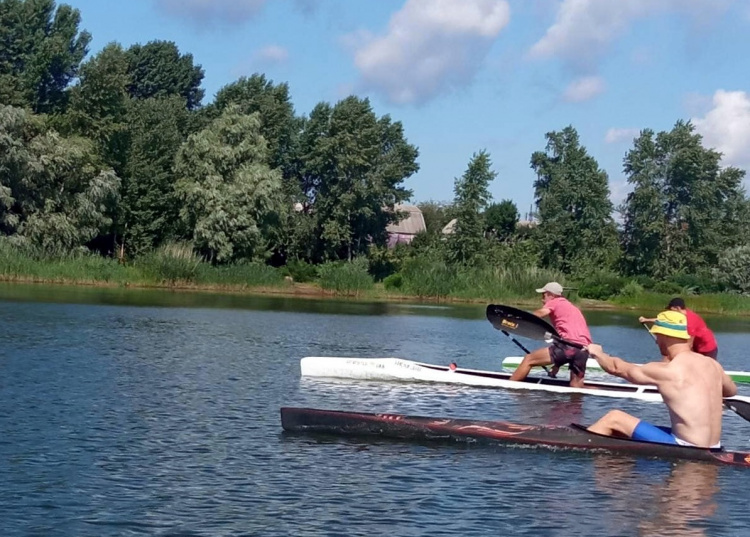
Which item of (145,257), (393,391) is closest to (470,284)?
(145,257)

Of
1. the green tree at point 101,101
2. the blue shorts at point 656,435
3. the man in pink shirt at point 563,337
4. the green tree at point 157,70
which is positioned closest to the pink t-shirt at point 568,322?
the man in pink shirt at point 563,337

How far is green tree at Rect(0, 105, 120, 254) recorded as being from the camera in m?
55.5

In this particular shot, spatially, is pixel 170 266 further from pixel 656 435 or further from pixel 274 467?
pixel 656 435

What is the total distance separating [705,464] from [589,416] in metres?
4.93

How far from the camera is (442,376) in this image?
2066 centimetres

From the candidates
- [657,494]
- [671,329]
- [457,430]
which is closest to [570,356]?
[457,430]

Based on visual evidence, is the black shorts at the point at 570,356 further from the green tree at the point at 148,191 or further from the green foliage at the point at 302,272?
the green tree at the point at 148,191

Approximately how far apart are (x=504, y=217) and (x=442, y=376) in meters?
64.6

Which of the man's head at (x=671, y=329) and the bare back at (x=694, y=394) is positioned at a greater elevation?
the man's head at (x=671, y=329)

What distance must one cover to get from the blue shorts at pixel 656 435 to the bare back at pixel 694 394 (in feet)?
0.31

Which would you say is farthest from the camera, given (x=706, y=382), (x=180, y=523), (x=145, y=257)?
(x=145, y=257)

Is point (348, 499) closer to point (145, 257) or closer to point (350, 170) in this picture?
point (145, 257)

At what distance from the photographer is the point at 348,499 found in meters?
11.4

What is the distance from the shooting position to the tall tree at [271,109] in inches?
2995
